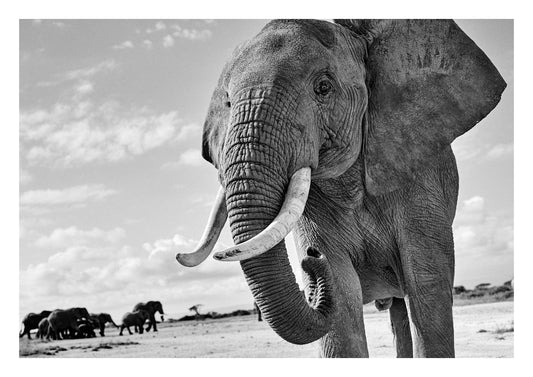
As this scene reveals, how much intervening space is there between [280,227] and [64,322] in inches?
464

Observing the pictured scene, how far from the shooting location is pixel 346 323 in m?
5.30

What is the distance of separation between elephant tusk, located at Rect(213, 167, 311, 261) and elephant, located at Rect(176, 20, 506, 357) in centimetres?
1

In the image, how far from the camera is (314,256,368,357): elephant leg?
526cm

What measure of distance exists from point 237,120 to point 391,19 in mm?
1467

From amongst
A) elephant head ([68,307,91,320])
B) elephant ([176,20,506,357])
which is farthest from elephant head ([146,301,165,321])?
elephant ([176,20,506,357])

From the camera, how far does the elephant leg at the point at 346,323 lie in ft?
17.3

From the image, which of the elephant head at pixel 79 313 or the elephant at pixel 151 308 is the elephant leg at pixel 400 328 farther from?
the elephant at pixel 151 308

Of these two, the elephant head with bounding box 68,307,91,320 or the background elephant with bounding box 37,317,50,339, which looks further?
the elephant head with bounding box 68,307,91,320

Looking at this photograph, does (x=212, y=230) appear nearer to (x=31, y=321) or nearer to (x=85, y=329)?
(x=31, y=321)

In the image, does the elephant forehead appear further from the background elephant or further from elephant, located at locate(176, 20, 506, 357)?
the background elephant

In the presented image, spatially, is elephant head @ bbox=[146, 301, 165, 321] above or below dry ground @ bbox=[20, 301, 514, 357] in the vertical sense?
above
